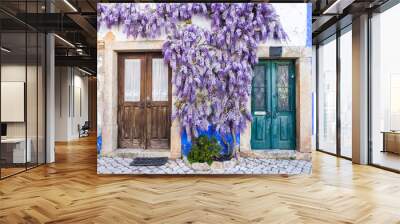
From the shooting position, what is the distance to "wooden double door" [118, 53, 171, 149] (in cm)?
434

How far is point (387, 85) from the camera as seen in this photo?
5352 millimetres

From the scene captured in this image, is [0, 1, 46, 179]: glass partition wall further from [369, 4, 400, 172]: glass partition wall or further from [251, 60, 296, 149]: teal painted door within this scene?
[369, 4, 400, 172]: glass partition wall

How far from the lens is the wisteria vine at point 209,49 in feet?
14.1

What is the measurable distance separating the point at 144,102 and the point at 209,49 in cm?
106

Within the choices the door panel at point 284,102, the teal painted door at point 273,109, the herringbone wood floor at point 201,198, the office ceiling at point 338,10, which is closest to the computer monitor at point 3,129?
the herringbone wood floor at point 201,198

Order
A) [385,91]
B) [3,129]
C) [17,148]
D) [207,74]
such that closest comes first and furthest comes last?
[207,74] < [3,129] < [17,148] < [385,91]

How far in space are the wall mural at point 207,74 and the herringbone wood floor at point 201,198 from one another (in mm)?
270

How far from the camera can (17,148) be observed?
5.03 m

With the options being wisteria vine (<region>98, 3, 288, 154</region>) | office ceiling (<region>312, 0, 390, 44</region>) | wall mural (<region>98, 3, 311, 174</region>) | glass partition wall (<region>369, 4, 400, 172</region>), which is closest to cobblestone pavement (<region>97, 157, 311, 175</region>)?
wall mural (<region>98, 3, 311, 174</region>)

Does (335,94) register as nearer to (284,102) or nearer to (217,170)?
(284,102)

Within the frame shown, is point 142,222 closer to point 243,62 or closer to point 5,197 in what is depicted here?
point 5,197

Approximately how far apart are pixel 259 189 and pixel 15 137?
3.54 meters

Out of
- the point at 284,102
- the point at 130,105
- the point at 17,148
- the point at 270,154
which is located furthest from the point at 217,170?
the point at 17,148

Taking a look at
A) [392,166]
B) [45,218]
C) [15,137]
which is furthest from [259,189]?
[15,137]
